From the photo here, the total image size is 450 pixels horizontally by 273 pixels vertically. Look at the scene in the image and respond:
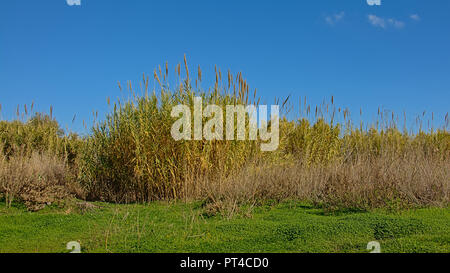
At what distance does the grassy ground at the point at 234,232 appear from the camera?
12.3 feet

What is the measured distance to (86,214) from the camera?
18.5 ft

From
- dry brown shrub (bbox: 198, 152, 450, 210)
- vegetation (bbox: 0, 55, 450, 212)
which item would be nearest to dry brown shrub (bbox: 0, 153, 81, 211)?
vegetation (bbox: 0, 55, 450, 212)

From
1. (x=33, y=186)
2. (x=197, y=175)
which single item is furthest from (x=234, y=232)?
(x=33, y=186)

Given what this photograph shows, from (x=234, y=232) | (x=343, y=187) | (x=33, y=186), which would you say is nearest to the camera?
(x=234, y=232)

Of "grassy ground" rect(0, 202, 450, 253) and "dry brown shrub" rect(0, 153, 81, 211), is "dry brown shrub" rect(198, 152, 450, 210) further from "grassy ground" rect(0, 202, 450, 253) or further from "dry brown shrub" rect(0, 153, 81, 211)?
"dry brown shrub" rect(0, 153, 81, 211)

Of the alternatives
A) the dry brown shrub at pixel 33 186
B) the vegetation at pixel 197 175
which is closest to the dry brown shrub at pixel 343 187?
the vegetation at pixel 197 175

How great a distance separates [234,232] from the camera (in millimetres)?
4234

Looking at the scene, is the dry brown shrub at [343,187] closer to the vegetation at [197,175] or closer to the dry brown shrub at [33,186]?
the vegetation at [197,175]

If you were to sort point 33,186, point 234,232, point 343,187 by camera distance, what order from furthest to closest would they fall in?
point 33,186
point 343,187
point 234,232

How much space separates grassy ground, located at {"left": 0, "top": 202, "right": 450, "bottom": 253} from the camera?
12.3 feet

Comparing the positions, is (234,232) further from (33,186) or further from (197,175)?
(33,186)
